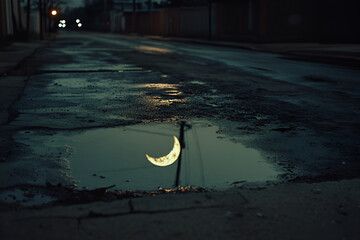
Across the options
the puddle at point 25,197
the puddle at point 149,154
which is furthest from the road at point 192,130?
the puddle at point 25,197

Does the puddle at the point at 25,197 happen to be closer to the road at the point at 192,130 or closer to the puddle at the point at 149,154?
the road at the point at 192,130

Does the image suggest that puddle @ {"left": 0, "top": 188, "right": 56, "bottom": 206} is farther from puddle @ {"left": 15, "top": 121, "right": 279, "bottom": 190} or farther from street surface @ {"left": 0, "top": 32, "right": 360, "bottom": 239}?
puddle @ {"left": 15, "top": 121, "right": 279, "bottom": 190}

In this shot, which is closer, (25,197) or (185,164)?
→ (25,197)

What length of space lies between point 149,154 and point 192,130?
1287mm

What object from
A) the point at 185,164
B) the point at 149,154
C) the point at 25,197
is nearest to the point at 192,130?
the point at 149,154

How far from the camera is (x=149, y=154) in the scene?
4.90 metres

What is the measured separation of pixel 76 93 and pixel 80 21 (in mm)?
141877

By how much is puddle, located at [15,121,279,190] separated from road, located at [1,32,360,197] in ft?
0.03

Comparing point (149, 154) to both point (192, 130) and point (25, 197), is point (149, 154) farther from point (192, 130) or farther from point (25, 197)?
point (25, 197)

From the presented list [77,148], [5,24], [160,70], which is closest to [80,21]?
[5,24]

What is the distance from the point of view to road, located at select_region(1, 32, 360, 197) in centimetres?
423

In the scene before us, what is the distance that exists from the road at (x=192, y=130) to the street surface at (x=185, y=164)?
0.7 inches

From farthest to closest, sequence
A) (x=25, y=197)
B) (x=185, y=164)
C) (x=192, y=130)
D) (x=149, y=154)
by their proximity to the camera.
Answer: (x=192, y=130) → (x=149, y=154) → (x=185, y=164) → (x=25, y=197)

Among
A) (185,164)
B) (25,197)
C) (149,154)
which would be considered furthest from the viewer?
(149,154)
